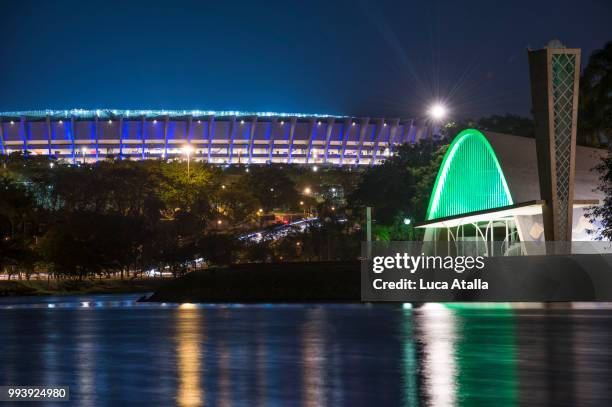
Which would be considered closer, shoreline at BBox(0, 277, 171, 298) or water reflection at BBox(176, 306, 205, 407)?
water reflection at BBox(176, 306, 205, 407)

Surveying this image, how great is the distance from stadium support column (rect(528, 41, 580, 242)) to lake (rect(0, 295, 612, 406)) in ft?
58.0

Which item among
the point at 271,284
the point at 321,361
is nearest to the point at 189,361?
the point at 321,361

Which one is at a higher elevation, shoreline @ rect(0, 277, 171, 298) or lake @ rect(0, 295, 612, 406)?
shoreline @ rect(0, 277, 171, 298)

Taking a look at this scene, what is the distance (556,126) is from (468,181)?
14384mm

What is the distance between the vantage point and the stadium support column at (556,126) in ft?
156

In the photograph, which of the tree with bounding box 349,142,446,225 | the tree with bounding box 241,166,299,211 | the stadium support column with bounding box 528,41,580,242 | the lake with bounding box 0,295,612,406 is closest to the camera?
the lake with bounding box 0,295,612,406

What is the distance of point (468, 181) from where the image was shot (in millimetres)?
62156

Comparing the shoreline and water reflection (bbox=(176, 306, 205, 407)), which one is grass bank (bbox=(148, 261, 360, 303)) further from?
the shoreline

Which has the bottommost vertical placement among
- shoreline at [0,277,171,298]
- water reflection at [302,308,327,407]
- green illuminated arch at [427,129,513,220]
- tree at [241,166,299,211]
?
water reflection at [302,308,327,407]

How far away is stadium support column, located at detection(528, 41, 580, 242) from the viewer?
1868 inches

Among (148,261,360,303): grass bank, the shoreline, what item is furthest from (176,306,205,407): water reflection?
the shoreline

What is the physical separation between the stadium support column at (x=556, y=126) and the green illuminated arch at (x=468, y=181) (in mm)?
5902

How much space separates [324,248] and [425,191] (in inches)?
531

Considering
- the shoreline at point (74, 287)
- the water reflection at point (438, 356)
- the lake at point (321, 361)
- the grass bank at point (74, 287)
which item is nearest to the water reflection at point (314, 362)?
the lake at point (321, 361)
